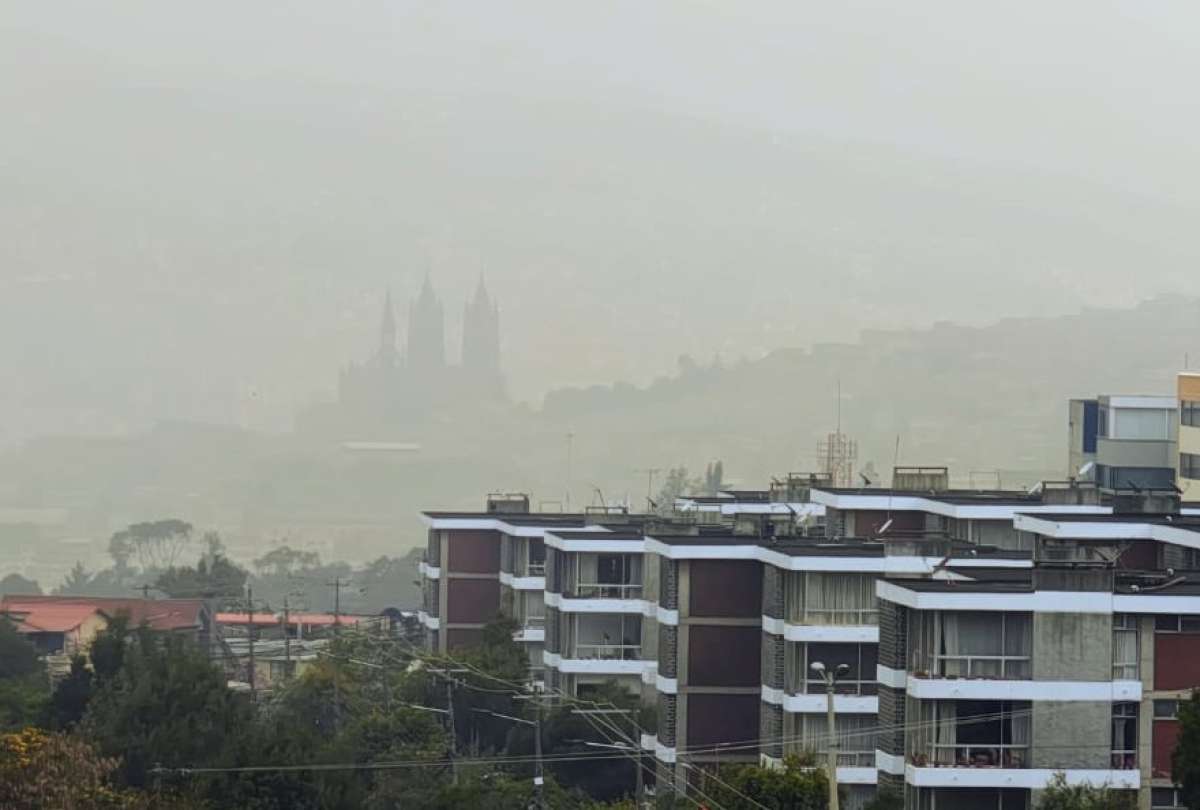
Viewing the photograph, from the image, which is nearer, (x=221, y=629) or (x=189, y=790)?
(x=189, y=790)

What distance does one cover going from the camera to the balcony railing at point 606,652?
67562 millimetres

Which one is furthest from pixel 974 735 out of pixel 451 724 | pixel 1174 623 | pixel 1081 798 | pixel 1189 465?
pixel 1189 465

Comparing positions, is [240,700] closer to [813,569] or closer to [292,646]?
[813,569]

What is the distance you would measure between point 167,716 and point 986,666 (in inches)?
984

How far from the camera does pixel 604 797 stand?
203 feet

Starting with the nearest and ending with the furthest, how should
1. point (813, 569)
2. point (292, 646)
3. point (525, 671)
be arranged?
point (813, 569) → point (525, 671) → point (292, 646)

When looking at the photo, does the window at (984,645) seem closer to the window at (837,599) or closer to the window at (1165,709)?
the window at (1165,709)

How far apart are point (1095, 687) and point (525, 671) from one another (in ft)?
106

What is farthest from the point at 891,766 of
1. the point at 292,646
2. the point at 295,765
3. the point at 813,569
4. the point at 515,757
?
the point at 292,646

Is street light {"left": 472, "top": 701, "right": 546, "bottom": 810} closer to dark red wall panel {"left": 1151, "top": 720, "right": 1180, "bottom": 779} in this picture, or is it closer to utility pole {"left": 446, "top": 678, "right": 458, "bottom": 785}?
utility pole {"left": 446, "top": 678, "right": 458, "bottom": 785}

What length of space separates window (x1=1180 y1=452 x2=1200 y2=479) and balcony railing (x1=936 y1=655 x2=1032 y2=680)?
41.9m

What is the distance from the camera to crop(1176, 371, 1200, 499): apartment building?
3233 inches

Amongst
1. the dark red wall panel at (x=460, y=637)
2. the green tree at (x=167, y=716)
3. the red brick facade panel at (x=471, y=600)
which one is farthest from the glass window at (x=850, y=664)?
the dark red wall panel at (x=460, y=637)

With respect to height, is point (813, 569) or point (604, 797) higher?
point (813, 569)
